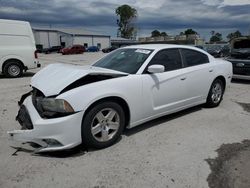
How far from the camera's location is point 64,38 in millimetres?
70562

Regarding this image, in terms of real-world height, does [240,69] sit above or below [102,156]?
above

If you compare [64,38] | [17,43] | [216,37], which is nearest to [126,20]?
[64,38]

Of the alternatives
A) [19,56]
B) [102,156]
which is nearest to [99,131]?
[102,156]

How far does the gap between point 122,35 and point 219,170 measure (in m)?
88.4

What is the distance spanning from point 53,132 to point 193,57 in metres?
3.42

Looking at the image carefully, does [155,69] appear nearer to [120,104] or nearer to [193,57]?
[120,104]

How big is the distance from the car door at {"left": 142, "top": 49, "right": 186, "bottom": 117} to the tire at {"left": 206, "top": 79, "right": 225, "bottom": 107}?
3.68 ft

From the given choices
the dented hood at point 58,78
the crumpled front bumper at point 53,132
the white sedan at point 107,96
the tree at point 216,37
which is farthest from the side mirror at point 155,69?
the tree at point 216,37

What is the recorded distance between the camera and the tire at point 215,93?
5766mm

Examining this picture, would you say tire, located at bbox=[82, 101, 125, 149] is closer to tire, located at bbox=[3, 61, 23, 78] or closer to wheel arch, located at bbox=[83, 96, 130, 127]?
wheel arch, located at bbox=[83, 96, 130, 127]

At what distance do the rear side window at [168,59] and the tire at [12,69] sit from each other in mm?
8442

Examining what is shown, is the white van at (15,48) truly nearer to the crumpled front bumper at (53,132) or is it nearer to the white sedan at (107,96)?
the white sedan at (107,96)

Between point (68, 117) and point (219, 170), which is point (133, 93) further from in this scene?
point (219, 170)

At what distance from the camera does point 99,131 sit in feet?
12.3
